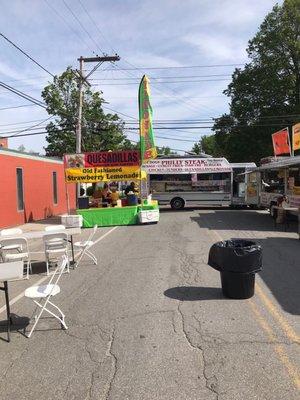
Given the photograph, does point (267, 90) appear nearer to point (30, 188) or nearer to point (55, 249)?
point (30, 188)

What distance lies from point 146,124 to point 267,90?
2682cm

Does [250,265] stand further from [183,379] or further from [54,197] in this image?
[54,197]

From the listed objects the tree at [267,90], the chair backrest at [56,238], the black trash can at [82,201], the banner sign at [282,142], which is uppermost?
the tree at [267,90]

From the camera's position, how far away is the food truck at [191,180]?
101 feet

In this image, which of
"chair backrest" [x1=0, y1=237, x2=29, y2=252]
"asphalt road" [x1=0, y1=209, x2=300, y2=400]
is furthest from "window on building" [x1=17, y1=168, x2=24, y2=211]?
"asphalt road" [x1=0, y1=209, x2=300, y2=400]

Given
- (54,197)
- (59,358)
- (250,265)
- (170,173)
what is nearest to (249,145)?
(170,173)

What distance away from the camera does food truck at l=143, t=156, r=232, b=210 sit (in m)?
30.7

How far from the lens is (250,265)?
7852 millimetres

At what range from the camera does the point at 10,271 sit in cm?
642

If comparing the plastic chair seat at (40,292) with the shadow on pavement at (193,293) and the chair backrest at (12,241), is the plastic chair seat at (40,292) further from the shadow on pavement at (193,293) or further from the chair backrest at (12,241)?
the chair backrest at (12,241)

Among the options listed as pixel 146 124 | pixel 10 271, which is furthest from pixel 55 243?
pixel 146 124

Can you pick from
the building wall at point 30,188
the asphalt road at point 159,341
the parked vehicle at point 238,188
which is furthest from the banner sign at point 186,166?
the asphalt road at point 159,341

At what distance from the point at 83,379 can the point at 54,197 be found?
85.3ft

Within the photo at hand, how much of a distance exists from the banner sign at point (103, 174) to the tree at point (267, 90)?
1012 inches
